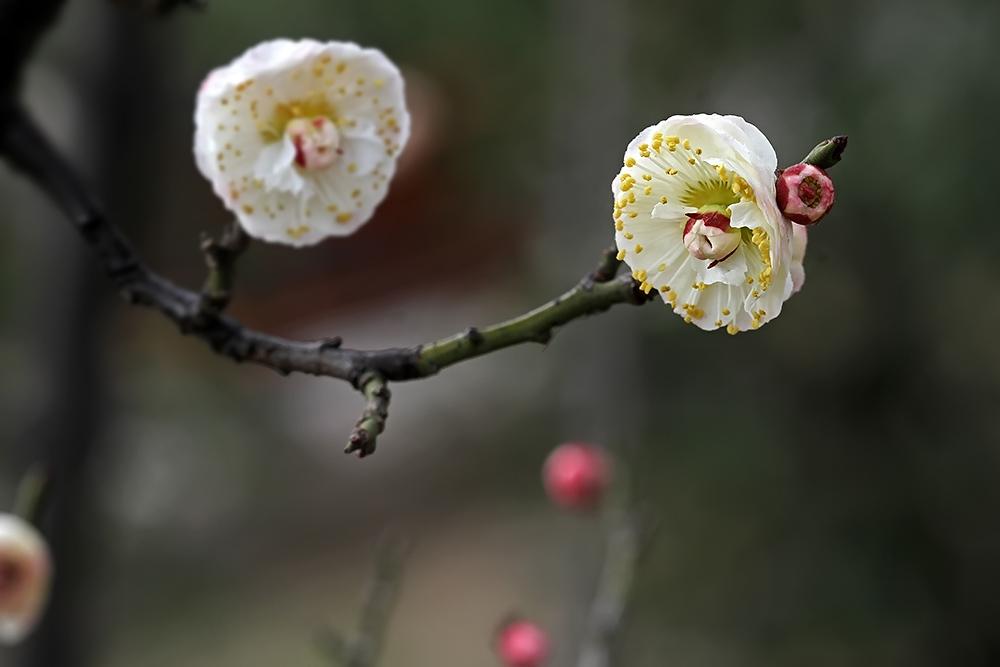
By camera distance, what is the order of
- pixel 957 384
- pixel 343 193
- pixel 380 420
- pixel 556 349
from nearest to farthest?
1. pixel 380 420
2. pixel 343 193
3. pixel 957 384
4. pixel 556 349

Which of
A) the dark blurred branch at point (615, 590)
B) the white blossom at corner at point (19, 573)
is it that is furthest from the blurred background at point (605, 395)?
the white blossom at corner at point (19, 573)

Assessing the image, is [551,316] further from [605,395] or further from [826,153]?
[605,395]

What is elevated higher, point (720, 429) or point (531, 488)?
point (720, 429)

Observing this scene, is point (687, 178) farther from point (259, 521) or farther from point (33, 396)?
point (259, 521)

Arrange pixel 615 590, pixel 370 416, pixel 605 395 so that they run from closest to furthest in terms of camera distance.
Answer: pixel 370 416 < pixel 615 590 < pixel 605 395

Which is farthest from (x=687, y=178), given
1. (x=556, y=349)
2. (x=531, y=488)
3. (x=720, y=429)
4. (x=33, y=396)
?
(x=531, y=488)

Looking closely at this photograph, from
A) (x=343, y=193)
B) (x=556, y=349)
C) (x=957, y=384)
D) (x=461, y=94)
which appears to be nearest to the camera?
(x=343, y=193)

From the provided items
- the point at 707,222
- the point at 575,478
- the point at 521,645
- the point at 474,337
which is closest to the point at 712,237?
the point at 707,222

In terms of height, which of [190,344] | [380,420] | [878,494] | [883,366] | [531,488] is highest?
[380,420]
